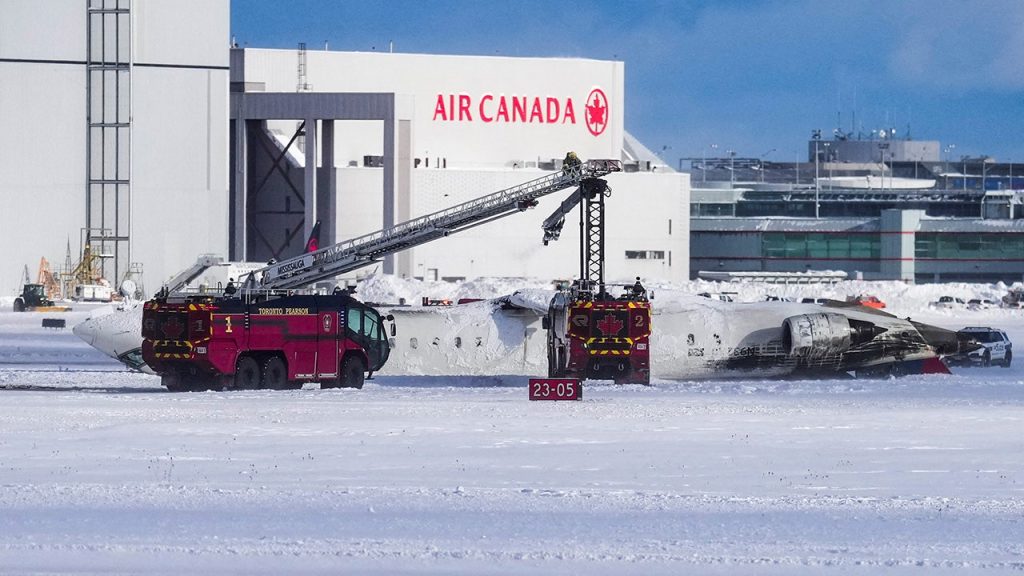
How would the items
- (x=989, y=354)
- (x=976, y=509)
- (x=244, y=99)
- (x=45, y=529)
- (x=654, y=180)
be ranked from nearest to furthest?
(x=45, y=529) → (x=976, y=509) → (x=989, y=354) → (x=244, y=99) → (x=654, y=180)

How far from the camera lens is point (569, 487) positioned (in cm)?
2198

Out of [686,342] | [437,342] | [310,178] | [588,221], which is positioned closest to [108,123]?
[310,178]

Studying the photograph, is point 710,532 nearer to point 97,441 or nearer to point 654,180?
point 97,441

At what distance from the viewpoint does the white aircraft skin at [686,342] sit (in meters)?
46.4

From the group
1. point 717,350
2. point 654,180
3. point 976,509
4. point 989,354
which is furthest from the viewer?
point 654,180

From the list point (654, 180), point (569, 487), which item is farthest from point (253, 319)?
point (654, 180)

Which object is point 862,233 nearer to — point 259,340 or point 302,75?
point 302,75

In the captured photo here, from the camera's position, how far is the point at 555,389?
37.4 metres

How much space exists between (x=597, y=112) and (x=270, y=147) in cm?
2431

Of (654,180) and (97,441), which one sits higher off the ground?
(654,180)

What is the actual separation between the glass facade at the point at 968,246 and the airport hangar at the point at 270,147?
95.3ft

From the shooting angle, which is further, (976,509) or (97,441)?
(97,441)

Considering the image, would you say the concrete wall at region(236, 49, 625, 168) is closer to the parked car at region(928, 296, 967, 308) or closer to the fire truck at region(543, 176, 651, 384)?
the parked car at region(928, 296, 967, 308)

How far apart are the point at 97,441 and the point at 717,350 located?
75.8ft
